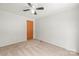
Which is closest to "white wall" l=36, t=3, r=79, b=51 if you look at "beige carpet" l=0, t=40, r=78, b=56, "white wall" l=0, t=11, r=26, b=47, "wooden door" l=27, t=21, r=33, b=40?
"beige carpet" l=0, t=40, r=78, b=56

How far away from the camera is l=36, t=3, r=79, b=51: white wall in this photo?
10.6ft

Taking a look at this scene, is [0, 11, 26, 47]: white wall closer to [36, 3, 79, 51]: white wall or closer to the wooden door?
the wooden door

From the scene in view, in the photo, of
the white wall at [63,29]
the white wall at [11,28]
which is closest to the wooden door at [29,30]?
the white wall at [11,28]

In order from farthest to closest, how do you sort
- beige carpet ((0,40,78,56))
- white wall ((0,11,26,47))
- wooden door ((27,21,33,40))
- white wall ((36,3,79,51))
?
wooden door ((27,21,33,40)), white wall ((0,11,26,47)), white wall ((36,3,79,51)), beige carpet ((0,40,78,56))

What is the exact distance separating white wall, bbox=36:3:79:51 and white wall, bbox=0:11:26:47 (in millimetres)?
1688

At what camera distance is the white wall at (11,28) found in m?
3.95

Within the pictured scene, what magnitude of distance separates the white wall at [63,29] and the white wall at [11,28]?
169 centimetres

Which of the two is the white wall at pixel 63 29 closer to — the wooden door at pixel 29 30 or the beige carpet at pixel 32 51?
the beige carpet at pixel 32 51

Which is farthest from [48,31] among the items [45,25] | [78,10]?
[78,10]

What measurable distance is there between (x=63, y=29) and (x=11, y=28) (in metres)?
2.99

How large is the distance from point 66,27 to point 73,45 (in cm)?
88

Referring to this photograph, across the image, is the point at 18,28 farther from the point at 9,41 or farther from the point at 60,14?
the point at 60,14

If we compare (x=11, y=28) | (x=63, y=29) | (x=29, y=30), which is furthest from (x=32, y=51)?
(x=29, y=30)

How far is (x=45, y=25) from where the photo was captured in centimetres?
539
